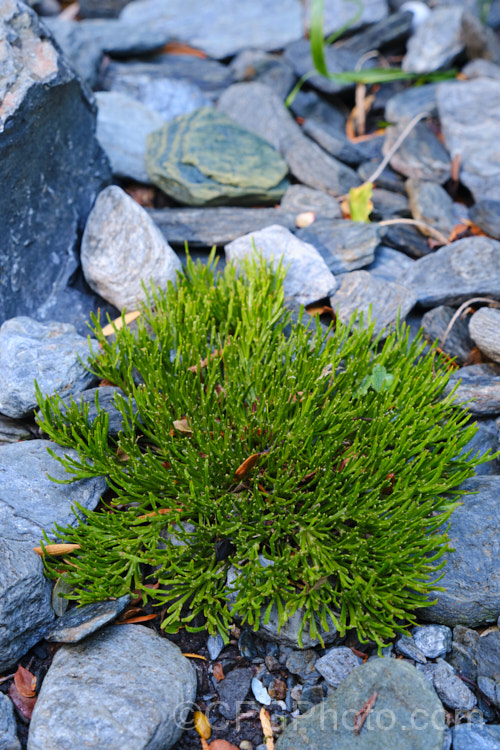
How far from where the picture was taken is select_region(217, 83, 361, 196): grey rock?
4.41 m

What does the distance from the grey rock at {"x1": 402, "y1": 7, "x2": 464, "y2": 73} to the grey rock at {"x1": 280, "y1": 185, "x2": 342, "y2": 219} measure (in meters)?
2.07

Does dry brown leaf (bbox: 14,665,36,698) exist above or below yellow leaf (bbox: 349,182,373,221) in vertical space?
below

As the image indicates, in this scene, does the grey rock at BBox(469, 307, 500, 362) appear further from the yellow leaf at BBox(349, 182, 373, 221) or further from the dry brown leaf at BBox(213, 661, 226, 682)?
the dry brown leaf at BBox(213, 661, 226, 682)

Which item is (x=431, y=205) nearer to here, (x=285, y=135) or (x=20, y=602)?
(x=285, y=135)

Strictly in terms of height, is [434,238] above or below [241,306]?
below

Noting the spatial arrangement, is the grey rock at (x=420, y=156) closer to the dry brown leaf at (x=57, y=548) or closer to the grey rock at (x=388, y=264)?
the grey rock at (x=388, y=264)

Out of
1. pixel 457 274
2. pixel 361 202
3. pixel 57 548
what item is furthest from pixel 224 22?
pixel 57 548

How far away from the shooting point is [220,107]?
5.16 m

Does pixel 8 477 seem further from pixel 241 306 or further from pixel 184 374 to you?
pixel 241 306

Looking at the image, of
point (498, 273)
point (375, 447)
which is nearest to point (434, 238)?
point (498, 273)

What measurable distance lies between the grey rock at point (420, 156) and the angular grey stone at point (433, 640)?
329cm

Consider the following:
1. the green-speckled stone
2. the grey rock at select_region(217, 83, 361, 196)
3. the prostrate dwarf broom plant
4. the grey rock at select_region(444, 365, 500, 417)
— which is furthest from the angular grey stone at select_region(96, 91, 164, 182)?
the grey rock at select_region(444, 365, 500, 417)

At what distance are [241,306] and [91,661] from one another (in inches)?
72.2

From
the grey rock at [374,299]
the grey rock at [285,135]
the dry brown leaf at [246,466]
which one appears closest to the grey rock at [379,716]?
the dry brown leaf at [246,466]
